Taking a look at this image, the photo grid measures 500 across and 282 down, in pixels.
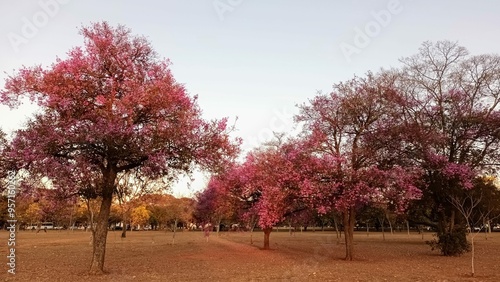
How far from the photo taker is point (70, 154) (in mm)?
16719

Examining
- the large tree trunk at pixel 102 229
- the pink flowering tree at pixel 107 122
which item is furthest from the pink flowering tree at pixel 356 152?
the large tree trunk at pixel 102 229

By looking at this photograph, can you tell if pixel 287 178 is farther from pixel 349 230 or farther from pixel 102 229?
pixel 102 229

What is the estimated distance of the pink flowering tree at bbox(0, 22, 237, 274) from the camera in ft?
52.0

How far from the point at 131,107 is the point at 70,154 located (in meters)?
3.21

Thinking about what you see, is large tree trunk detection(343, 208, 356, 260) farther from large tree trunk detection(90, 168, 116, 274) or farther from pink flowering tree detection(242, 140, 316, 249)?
large tree trunk detection(90, 168, 116, 274)

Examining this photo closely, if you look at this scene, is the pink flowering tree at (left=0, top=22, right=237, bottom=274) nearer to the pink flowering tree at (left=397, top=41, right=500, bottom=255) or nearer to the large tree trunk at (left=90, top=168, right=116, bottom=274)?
the large tree trunk at (left=90, top=168, right=116, bottom=274)

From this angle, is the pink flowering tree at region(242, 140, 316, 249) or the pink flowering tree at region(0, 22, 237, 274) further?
the pink flowering tree at region(242, 140, 316, 249)

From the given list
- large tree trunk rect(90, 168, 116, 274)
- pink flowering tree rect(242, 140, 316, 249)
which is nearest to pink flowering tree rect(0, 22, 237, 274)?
large tree trunk rect(90, 168, 116, 274)

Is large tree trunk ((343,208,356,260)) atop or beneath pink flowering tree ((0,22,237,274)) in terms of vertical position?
beneath

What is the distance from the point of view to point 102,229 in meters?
17.8

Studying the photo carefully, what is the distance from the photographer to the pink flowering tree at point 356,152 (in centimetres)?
2325

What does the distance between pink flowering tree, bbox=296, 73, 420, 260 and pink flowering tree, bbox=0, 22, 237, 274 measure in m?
7.81

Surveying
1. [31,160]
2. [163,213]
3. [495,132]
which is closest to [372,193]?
[495,132]

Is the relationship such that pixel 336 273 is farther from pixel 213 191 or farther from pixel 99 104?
pixel 213 191
